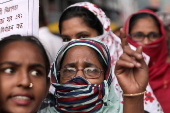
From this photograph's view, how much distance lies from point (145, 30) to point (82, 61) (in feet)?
5.08

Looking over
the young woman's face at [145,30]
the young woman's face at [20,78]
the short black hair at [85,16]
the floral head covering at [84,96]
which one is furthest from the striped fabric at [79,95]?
the young woman's face at [145,30]

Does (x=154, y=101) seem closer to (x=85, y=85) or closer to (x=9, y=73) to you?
(x=85, y=85)

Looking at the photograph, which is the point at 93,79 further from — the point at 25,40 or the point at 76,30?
the point at 76,30

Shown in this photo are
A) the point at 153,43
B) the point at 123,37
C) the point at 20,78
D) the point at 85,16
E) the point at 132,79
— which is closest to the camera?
the point at 20,78

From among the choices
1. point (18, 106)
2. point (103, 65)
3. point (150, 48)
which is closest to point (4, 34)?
point (18, 106)

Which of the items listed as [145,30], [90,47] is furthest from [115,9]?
[90,47]

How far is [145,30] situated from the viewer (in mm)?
3686

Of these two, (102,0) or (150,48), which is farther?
(102,0)

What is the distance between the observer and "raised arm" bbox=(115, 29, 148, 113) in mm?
1892

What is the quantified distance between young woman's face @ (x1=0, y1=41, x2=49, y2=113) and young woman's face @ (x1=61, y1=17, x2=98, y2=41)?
42.0 inches

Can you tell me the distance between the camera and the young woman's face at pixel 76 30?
10.0 feet

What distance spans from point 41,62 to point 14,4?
1.48 ft

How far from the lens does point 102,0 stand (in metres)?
35.7

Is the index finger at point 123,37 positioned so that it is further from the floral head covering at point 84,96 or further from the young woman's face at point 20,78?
the young woman's face at point 20,78
